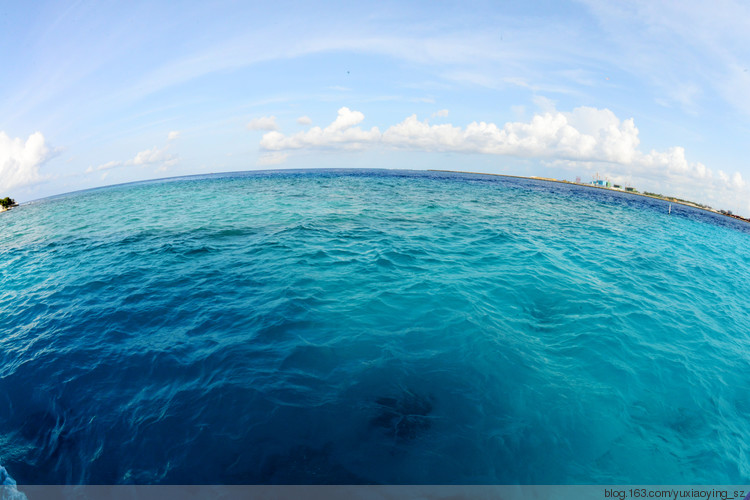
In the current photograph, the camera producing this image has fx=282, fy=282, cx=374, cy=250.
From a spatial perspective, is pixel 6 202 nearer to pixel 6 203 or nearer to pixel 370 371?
pixel 6 203

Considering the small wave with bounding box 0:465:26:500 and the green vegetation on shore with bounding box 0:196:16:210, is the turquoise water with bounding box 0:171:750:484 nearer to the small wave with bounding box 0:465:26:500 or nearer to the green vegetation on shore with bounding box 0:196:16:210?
the small wave with bounding box 0:465:26:500

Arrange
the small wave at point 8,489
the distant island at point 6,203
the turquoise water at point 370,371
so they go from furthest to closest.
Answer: the distant island at point 6,203, the turquoise water at point 370,371, the small wave at point 8,489

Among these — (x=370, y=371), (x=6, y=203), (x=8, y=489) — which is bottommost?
(x=8, y=489)

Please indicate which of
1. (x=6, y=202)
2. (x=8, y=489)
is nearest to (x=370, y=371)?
(x=8, y=489)

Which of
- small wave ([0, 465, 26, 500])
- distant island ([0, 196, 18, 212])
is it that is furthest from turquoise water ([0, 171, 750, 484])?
distant island ([0, 196, 18, 212])

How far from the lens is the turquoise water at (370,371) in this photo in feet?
17.8

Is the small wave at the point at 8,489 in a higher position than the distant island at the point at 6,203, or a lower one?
lower

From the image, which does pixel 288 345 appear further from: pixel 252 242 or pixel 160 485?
pixel 252 242

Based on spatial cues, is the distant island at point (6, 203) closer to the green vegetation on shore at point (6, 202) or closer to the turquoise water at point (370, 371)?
the green vegetation on shore at point (6, 202)

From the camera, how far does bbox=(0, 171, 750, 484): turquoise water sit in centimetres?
544

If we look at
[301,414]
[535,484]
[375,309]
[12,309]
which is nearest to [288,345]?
[301,414]

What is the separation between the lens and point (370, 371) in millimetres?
7262

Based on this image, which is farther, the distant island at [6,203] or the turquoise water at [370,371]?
the distant island at [6,203]

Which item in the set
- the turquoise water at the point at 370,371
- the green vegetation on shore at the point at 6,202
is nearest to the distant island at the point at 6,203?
the green vegetation on shore at the point at 6,202
